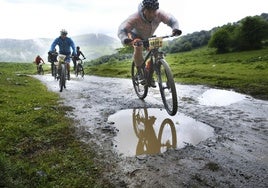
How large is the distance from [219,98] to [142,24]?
3830mm

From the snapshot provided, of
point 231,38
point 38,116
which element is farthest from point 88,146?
point 231,38

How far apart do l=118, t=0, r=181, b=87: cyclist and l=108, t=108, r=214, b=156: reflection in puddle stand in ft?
7.13

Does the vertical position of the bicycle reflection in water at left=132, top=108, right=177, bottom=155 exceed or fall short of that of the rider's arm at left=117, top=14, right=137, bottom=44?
it falls short

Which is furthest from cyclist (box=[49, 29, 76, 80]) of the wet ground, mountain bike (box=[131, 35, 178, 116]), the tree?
the tree

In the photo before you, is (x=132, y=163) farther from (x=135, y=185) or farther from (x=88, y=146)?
(x=88, y=146)

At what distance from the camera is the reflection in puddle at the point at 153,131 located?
5.32m

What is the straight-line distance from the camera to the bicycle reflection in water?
5.26m

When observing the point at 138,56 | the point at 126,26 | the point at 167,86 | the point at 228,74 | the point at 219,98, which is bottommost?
the point at 219,98

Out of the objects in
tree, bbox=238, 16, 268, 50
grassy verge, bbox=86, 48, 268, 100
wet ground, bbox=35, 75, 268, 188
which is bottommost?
wet ground, bbox=35, 75, 268, 188

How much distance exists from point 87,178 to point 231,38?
192 feet

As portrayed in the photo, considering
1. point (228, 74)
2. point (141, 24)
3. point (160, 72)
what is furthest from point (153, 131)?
point (228, 74)

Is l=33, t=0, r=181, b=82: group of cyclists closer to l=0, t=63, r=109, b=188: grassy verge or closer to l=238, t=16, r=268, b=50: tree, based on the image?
l=0, t=63, r=109, b=188: grassy verge

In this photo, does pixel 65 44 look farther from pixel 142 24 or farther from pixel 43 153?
pixel 43 153

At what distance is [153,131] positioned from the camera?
6305 millimetres
